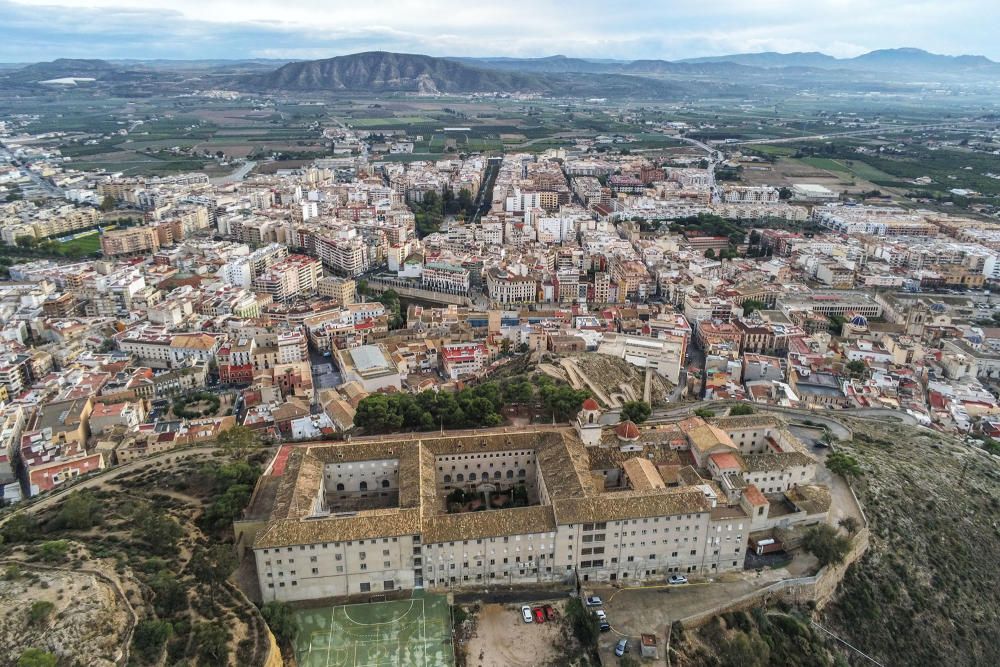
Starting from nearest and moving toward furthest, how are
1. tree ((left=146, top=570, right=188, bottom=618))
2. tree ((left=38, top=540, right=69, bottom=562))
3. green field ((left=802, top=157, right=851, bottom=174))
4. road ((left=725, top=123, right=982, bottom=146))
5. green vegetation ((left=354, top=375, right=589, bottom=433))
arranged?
tree ((left=146, top=570, right=188, bottom=618)), tree ((left=38, top=540, right=69, bottom=562)), green vegetation ((left=354, top=375, right=589, bottom=433)), green field ((left=802, top=157, right=851, bottom=174)), road ((left=725, top=123, right=982, bottom=146))

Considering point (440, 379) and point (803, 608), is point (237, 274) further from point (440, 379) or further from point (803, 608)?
point (803, 608)

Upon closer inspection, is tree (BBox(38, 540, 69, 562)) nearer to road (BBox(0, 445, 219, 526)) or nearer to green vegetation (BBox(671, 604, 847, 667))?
road (BBox(0, 445, 219, 526))

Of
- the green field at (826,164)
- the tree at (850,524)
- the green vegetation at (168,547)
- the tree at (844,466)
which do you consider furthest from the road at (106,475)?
the green field at (826,164)

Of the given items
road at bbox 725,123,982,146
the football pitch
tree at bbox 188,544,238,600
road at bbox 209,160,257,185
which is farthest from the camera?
road at bbox 725,123,982,146

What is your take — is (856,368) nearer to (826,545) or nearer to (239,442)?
(826,545)

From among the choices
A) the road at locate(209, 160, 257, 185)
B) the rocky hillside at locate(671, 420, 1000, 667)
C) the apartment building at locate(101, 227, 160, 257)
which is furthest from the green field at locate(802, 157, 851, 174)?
the apartment building at locate(101, 227, 160, 257)

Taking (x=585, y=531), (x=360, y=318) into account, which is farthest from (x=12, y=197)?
(x=585, y=531)
